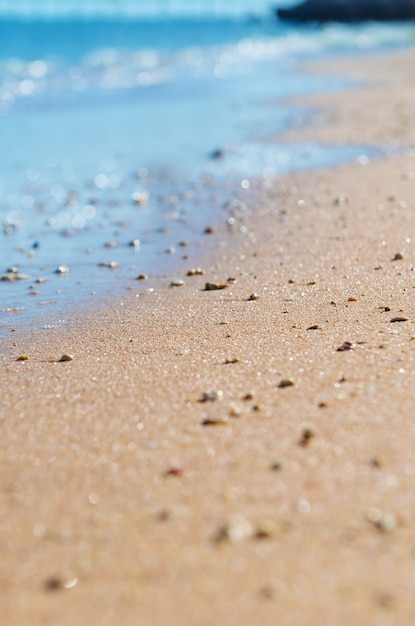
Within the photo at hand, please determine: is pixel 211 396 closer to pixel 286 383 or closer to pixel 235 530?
pixel 286 383

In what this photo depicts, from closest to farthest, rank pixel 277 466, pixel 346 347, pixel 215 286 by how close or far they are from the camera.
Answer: pixel 277 466 < pixel 346 347 < pixel 215 286

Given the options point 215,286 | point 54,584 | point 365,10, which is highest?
point 365,10

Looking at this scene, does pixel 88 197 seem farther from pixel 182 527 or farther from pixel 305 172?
pixel 182 527

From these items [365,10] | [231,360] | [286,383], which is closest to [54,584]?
[286,383]

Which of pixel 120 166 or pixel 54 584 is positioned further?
pixel 120 166

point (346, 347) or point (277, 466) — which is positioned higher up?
point (346, 347)

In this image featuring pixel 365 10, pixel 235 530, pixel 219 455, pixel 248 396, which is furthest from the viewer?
pixel 365 10

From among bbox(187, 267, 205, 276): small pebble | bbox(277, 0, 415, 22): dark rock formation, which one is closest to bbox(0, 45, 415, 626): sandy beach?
bbox(187, 267, 205, 276): small pebble

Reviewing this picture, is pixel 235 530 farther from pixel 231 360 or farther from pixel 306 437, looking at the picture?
pixel 231 360
